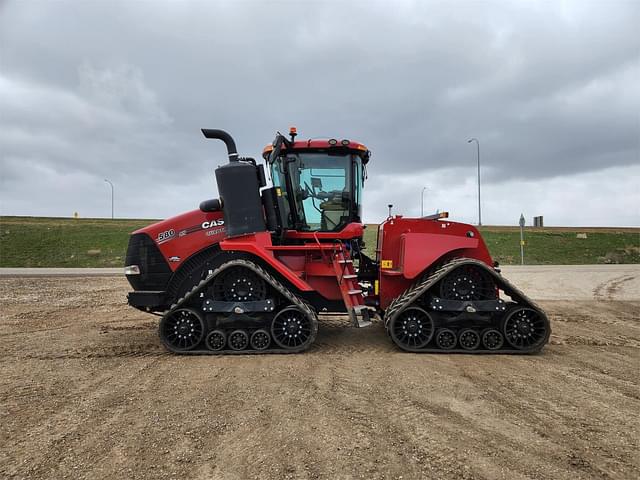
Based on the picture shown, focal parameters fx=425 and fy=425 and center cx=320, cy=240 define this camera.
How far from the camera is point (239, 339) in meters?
5.85

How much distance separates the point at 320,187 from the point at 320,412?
3.81 meters

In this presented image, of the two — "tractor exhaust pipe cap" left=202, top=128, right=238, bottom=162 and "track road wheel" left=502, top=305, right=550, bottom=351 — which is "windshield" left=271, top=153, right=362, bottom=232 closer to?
"tractor exhaust pipe cap" left=202, top=128, right=238, bottom=162

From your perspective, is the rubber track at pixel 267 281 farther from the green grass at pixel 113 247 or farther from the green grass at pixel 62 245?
the green grass at pixel 62 245

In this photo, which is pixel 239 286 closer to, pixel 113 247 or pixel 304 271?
pixel 304 271

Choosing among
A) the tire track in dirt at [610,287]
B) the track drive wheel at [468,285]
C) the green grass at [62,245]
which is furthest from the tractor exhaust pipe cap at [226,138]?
the green grass at [62,245]

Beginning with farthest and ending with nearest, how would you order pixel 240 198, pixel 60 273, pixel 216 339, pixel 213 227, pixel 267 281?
1. pixel 60 273
2. pixel 213 227
3. pixel 240 198
4. pixel 216 339
5. pixel 267 281

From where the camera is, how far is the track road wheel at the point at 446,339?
5.88m

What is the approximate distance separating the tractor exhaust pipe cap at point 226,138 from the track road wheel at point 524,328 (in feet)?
14.8

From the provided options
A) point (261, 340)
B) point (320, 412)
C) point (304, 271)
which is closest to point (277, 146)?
point (304, 271)

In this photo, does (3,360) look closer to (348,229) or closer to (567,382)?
(348,229)

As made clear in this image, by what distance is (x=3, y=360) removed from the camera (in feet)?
18.4

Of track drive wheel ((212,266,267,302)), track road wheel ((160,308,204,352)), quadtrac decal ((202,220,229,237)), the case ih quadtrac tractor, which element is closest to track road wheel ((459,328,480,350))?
the case ih quadtrac tractor

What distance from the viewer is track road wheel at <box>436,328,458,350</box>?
588cm

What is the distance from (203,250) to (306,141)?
7.68 ft
